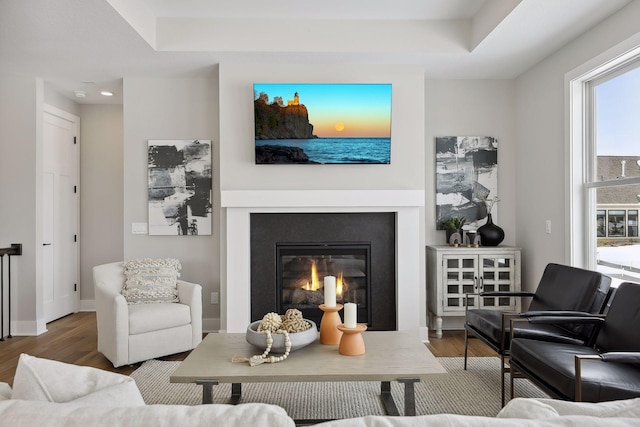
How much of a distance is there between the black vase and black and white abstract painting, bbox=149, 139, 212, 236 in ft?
8.86

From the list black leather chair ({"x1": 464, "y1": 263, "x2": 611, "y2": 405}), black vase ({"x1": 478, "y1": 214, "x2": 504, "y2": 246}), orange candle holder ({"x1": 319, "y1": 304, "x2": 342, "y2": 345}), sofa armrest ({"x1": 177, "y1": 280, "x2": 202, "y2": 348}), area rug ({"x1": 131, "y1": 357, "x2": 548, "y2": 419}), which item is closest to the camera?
orange candle holder ({"x1": 319, "y1": 304, "x2": 342, "y2": 345})

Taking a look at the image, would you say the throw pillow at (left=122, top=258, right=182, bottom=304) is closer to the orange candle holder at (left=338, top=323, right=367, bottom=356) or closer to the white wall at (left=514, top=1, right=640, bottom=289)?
the orange candle holder at (left=338, top=323, right=367, bottom=356)

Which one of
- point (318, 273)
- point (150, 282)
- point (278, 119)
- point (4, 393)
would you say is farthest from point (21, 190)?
point (4, 393)

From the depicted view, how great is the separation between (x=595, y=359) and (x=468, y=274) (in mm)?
2277

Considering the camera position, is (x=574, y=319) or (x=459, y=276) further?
(x=459, y=276)

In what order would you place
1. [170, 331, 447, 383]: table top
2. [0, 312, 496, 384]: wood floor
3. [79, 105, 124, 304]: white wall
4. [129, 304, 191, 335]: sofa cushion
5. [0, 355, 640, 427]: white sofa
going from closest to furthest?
[0, 355, 640, 427]: white sofa, [170, 331, 447, 383]: table top, [129, 304, 191, 335]: sofa cushion, [0, 312, 496, 384]: wood floor, [79, 105, 124, 304]: white wall

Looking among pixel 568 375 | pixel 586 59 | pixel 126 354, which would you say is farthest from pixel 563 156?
pixel 126 354

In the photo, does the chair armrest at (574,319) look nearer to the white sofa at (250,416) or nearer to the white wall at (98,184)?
the white sofa at (250,416)

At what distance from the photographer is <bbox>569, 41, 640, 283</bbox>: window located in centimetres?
319

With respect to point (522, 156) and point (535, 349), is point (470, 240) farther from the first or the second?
point (535, 349)

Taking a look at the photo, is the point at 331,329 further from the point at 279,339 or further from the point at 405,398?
the point at 405,398

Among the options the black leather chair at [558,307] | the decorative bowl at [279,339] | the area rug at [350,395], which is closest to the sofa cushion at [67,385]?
the decorative bowl at [279,339]

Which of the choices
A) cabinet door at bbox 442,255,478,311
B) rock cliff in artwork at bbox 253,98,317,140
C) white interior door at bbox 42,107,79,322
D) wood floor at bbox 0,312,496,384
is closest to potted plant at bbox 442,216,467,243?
cabinet door at bbox 442,255,478,311

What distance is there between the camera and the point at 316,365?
7.57 ft
